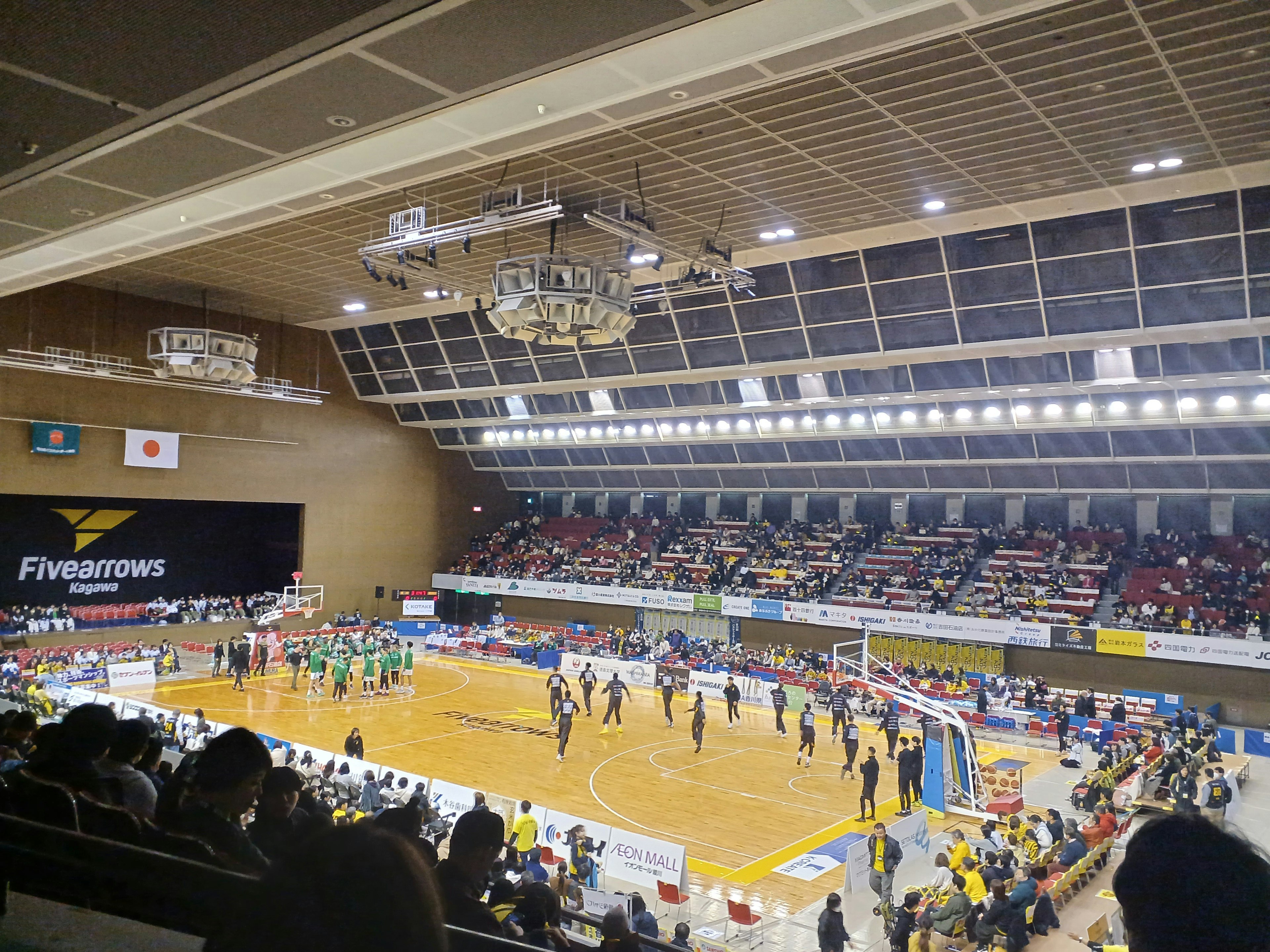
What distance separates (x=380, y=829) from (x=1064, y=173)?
17192 millimetres

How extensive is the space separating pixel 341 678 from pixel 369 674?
141 centimetres

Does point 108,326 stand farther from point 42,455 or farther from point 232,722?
point 232,722

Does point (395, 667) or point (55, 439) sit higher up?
point (55, 439)

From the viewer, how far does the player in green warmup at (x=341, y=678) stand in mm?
24562

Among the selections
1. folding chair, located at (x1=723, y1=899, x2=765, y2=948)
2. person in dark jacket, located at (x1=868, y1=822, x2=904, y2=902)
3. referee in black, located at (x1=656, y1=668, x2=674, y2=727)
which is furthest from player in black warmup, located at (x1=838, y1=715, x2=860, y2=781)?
folding chair, located at (x1=723, y1=899, x2=765, y2=948)

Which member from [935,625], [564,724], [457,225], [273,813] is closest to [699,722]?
[564,724]

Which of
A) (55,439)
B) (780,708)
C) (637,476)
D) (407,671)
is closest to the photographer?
(780,708)

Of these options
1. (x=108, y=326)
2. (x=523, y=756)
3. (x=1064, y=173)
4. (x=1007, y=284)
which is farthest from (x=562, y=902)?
(x=108, y=326)

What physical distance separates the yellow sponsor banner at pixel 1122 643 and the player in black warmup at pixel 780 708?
9.85m

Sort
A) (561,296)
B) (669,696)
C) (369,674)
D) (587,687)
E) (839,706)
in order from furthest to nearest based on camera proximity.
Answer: (369,674)
(587,687)
(669,696)
(839,706)
(561,296)

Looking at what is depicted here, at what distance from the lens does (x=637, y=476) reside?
40500mm

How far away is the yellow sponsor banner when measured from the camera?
2475 cm

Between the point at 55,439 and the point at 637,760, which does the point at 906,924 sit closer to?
the point at 637,760

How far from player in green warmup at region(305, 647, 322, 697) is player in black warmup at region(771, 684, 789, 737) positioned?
13118mm
